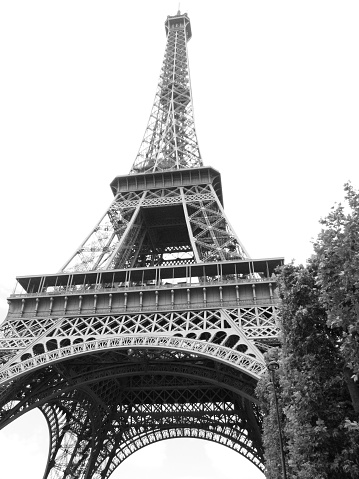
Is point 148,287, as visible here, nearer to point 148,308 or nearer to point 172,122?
point 148,308

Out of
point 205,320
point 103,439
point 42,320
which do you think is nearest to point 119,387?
point 103,439

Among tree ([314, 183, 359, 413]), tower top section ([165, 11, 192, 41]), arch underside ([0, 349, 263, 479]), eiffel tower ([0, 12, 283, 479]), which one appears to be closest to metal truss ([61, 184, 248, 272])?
eiffel tower ([0, 12, 283, 479])

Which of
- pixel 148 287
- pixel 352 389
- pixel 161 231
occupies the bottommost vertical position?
pixel 352 389

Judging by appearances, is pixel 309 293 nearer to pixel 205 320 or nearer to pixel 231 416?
pixel 205 320

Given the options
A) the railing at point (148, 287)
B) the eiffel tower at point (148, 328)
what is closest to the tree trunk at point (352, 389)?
the eiffel tower at point (148, 328)

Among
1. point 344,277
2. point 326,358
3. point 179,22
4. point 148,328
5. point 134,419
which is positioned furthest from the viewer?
point 179,22

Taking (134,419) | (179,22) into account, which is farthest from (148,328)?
(179,22)
